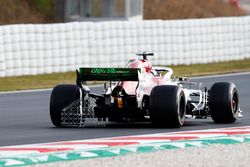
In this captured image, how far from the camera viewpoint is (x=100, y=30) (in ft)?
96.7

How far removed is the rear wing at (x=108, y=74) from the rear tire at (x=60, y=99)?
0.26m

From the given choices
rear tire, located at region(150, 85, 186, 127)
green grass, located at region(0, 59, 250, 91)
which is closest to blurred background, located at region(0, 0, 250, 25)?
green grass, located at region(0, 59, 250, 91)

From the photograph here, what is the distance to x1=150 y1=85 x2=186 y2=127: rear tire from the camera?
49.2 feet

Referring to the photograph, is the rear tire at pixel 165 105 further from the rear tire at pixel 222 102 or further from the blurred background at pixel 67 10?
the blurred background at pixel 67 10

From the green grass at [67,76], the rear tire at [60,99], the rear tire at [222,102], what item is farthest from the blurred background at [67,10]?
the rear tire at [222,102]

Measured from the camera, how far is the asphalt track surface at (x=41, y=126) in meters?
14.4

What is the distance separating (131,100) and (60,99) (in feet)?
3.40

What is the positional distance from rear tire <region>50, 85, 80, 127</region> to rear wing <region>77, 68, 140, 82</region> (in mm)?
255

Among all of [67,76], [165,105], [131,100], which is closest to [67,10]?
[67,76]

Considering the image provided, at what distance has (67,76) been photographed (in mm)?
28188

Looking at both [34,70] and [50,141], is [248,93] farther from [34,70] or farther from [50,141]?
[50,141]

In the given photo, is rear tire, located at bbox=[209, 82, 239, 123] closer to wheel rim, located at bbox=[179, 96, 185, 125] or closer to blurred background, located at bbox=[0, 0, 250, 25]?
wheel rim, located at bbox=[179, 96, 185, 125]

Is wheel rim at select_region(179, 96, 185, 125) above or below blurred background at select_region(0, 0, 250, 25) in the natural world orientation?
below

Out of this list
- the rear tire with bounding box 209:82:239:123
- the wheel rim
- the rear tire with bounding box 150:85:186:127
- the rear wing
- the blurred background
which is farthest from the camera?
the blurred background
